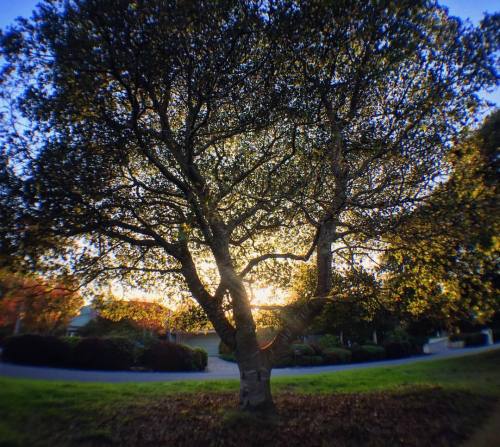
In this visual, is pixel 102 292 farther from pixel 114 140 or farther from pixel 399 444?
pixel 399 444

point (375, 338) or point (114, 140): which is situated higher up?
point (114, 140)

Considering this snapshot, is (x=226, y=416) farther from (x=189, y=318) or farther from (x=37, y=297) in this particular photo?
(x=37, y=297)

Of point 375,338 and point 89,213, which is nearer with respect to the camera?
point 89,213

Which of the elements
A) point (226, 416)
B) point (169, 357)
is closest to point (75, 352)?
point (169, 357)

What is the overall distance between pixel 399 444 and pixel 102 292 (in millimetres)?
9732

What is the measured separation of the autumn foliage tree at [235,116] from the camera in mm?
7801

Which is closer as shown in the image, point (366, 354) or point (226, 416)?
point (226, 416)

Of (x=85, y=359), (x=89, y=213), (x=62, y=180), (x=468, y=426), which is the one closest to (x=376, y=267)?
(x=468, y=426)

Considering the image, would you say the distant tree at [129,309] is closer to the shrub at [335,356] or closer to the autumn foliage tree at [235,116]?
the autumn foliage tree at [235,116]

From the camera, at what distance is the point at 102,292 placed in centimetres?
1205

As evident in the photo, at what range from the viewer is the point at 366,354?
3525cm

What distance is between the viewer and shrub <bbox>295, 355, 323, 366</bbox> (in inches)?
1220

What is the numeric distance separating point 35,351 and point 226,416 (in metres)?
18.4

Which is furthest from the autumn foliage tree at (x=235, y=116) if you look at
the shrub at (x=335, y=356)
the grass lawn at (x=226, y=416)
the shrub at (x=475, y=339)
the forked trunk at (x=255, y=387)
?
the shrub at (x=475, y=339)
